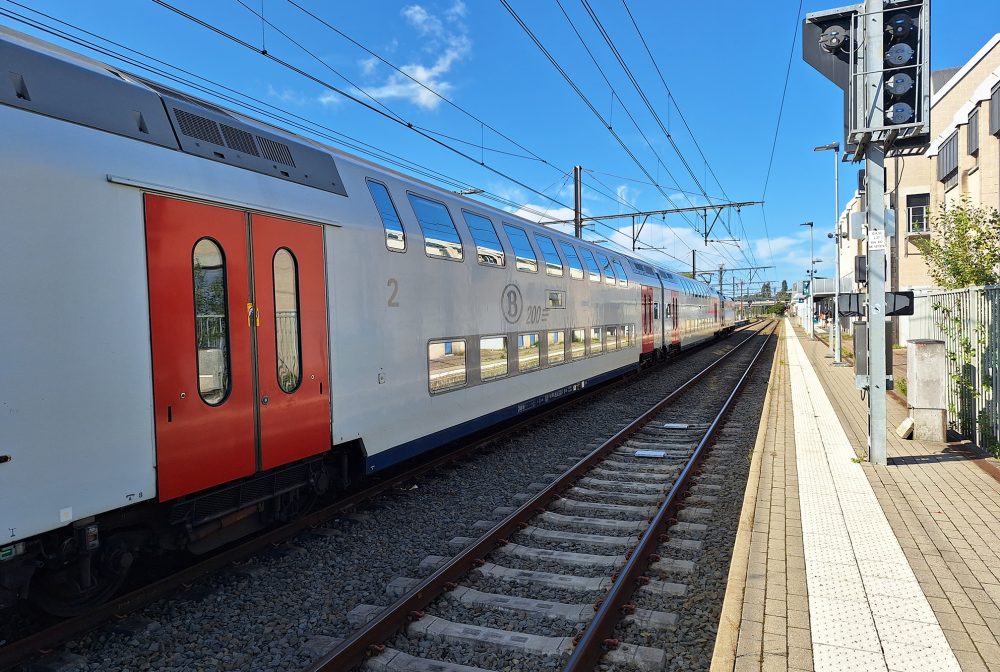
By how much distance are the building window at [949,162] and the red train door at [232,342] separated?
2563 cm

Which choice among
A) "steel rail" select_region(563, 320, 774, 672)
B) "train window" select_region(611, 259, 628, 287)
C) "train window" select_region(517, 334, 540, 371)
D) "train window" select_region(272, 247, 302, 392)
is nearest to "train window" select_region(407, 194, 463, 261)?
"train window" select_region(272, 247, 302, 392)

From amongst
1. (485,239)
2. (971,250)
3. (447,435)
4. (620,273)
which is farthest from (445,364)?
(620,273)

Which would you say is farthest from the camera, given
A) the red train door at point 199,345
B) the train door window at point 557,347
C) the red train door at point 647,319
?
the red train door at point 647,319

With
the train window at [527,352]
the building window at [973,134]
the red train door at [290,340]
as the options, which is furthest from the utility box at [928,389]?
the building window at [973,134]

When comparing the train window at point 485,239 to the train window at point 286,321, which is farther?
the train window at point 485,239

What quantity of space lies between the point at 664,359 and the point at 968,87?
17.1 metres

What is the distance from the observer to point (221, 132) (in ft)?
16.9

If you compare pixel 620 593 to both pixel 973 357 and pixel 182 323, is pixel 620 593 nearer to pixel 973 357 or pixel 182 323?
pixel 182 323

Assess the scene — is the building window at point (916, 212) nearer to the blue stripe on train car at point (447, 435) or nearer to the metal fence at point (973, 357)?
the metal fence at point (973, 357)

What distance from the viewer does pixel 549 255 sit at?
1150 centimetres

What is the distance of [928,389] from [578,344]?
20.5 feet

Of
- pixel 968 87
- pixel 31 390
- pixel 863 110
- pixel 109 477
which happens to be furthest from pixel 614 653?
pixel 968 87

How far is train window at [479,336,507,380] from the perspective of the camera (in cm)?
889

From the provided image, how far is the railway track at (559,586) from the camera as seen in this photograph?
3.78m
